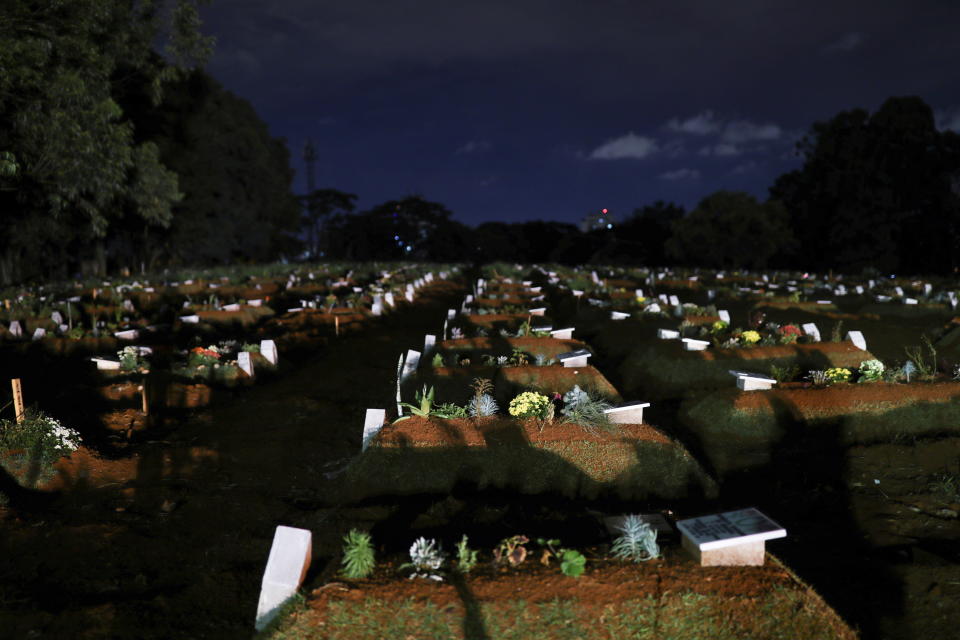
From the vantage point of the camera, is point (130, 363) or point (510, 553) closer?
point (510, 553)

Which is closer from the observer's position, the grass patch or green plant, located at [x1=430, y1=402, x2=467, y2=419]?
the grass patch

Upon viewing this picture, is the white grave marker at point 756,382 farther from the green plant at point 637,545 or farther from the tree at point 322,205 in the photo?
the tree at point 322,205

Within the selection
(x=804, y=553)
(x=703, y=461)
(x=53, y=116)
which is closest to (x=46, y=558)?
(x=804, y=553)

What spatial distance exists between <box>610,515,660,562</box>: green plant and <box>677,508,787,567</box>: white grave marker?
10.7 inches

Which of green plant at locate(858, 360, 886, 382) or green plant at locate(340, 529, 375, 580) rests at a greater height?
green plant at locate(858, 360, 886, 382)

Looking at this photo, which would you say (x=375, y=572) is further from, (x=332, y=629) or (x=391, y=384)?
(x=391, y=384)

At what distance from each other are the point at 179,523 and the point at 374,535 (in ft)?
6.32

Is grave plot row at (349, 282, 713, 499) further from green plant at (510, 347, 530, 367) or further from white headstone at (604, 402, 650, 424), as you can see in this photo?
green plant at (510, 347, 530, 367)

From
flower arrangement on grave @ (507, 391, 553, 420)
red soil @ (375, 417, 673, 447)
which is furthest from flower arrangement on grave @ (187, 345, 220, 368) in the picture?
flower arrangement on grave @ (507, 391, 553, 420)

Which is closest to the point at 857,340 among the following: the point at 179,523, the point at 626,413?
the point at 626,413

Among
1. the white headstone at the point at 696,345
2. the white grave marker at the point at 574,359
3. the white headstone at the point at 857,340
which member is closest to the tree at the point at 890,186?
the white headstone at the point at 857,340

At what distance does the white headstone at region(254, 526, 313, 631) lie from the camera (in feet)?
12.6

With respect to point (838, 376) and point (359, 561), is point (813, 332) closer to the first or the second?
point (838, 376)

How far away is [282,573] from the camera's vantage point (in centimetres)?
390
